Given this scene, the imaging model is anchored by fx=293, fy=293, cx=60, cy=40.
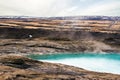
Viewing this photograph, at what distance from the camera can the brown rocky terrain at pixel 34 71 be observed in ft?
77.4

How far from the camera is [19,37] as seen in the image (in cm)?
11456

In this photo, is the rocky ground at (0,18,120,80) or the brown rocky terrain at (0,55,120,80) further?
the rocky ground at (0,18,120,80)

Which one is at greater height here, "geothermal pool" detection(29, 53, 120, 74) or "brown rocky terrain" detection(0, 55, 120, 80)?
"brown rocky terrain" detection(0, 55, 120, 80)

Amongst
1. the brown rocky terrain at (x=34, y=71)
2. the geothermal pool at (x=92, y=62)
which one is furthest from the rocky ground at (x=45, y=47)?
the geothermal pool at (x=92, y=62)

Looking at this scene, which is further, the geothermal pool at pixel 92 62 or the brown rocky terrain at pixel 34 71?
the geothermal pool at pixel 92 62

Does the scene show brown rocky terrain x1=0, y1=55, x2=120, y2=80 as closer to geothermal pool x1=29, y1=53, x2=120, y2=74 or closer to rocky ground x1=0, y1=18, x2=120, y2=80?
rocky ground x1=0, y1=18, x2=120, y2=80

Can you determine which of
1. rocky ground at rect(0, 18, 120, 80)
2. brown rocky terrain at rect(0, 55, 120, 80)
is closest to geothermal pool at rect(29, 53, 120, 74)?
rocky ground at rect(0, 18, 120, 80)

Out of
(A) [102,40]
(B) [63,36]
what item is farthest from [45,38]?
(A) [102,40]

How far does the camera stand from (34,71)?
26078 millimetres

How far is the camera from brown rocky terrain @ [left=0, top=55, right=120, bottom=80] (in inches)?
929

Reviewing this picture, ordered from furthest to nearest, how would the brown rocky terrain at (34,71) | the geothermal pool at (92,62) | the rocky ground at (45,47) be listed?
the geothermal pool at (92,62) → the rocky ground at (45,47) → the brown rocky terrain at (34,71)

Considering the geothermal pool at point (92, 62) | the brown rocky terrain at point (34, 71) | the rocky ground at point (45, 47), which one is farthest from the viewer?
the geothermal pool at point (92, 62)

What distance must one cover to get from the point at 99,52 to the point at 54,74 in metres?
70.4

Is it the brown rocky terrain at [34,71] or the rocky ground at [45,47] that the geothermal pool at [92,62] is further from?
the brown rocky terrain at [34,71]
